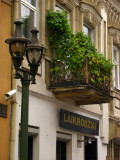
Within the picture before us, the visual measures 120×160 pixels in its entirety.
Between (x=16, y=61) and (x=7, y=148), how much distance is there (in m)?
3.32

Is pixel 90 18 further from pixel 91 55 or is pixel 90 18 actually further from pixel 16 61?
pixel 16 61

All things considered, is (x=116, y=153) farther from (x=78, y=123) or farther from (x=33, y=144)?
(x=33, y=144)

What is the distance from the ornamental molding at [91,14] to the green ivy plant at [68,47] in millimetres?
2463

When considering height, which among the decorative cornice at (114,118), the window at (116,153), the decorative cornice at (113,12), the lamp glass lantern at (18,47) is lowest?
the window at (116,153)

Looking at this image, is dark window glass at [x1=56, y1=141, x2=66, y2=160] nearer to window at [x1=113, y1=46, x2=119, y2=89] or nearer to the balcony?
the balcony

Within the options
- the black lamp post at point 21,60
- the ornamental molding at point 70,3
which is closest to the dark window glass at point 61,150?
the ornamental molding at point 70,3

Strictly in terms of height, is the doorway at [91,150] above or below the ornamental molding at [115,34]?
below

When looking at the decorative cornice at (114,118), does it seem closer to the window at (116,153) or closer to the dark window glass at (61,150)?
the window at (116,153)

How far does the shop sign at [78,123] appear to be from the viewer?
1404 cm

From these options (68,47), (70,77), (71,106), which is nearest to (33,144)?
(70,77)

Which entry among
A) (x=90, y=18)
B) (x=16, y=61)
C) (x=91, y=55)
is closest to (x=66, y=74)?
(x=91, y=55)

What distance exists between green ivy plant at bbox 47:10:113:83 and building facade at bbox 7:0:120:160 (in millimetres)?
219

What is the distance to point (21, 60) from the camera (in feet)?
27.4

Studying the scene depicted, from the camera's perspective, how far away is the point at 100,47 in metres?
17.5
